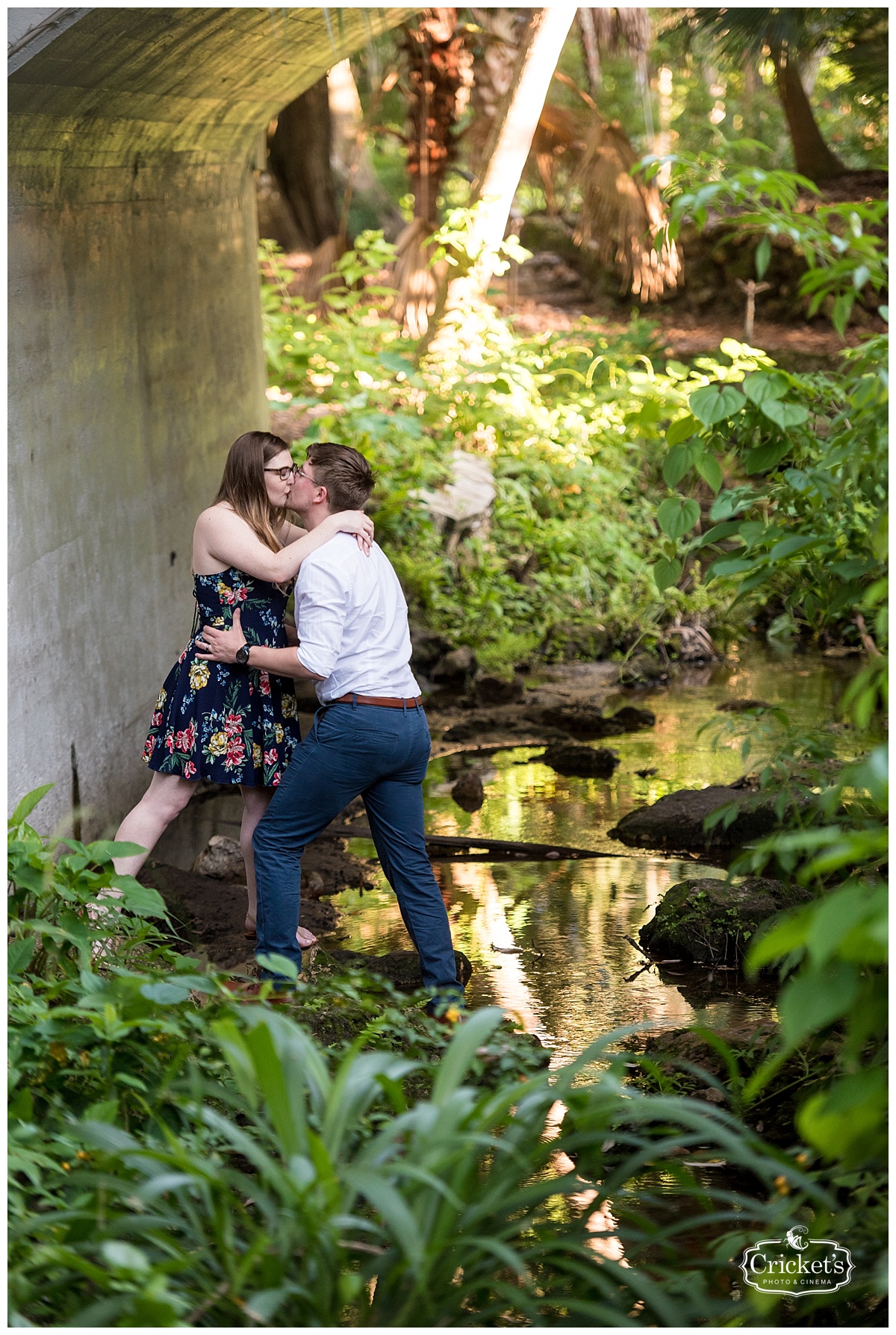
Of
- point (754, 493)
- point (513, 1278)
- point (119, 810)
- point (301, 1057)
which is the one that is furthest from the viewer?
point (119, 810)

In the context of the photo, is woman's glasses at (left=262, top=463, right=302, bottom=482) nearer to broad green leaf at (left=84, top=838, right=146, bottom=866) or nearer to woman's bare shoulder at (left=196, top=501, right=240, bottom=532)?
woman's bare shoulder at (left=196, top=501, right=240, bottom=532)

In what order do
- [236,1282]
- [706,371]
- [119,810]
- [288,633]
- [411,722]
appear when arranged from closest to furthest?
[236,1282] < [411,722] < [288,633] < [119,810] < [706,371]

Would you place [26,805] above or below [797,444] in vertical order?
below

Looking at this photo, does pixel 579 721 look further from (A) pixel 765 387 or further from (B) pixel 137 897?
(B) pixel 137 897

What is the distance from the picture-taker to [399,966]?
16.6 feet

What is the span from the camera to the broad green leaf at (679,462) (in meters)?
3.86

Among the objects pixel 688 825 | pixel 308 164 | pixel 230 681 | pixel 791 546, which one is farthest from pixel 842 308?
→ pixel 308 164

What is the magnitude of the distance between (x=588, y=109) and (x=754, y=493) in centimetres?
1305

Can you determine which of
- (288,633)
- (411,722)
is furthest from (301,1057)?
(288,633)

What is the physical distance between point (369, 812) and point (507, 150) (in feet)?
33.1

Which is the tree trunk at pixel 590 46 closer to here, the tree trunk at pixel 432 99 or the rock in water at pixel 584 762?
the tree trunk at pixel 432 99

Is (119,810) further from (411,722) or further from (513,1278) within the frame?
(513,1278)

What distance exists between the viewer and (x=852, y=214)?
312 centimetres

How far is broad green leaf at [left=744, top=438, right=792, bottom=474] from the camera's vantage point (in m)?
3.98
